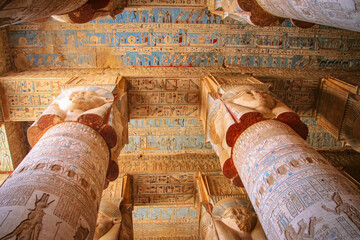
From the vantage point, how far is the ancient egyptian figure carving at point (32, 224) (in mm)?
1765

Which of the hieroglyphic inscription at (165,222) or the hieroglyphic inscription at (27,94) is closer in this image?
the hieroglyphic inscription at (27,94)

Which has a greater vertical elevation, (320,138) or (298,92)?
(298,92)

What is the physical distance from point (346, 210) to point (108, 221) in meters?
3.78

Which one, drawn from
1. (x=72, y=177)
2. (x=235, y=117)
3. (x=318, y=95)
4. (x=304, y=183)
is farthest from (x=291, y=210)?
(x=318, y=95)

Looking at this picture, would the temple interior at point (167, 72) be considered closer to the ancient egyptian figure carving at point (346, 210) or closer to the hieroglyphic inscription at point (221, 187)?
the hieroglyphic inscription at point (221, 187)

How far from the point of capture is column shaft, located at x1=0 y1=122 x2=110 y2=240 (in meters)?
1.89

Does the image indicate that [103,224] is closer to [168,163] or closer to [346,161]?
[168,163]

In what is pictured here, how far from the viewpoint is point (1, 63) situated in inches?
229

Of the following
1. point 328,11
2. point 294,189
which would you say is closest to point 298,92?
point 328,11

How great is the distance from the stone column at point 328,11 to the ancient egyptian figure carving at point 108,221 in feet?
14.0

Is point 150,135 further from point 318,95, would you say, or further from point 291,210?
point 291,210

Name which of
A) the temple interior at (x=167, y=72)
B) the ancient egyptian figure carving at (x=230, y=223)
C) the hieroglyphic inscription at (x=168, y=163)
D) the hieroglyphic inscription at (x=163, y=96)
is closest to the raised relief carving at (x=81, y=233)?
the ancient egyptian figure carving at (x=230, y=223)

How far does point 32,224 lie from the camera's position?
187 centimetres

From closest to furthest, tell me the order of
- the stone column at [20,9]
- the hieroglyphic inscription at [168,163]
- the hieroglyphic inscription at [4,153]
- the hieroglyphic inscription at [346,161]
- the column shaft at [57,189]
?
1. the column shaft at [57,189]
2. the stone column at [20,9]
3. the hieroglyphic inscription at [4,153]
4. the hieroglyphic inscription at [168,163]
5. the hieroglyphic inscription at [346,161]
